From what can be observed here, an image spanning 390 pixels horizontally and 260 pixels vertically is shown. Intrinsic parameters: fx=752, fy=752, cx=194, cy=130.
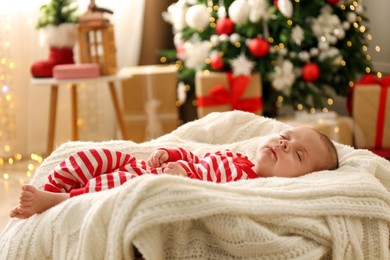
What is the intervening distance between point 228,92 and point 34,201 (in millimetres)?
2009

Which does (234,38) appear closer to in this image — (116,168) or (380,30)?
(380,30)

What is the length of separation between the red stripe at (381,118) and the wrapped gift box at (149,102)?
110 cm

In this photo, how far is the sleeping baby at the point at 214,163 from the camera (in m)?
2.03

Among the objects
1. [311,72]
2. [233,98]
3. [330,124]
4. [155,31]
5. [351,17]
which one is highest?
[351,17]

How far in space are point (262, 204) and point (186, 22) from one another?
237cm

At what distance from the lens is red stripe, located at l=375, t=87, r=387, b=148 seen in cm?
366

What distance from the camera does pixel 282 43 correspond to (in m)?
3.78

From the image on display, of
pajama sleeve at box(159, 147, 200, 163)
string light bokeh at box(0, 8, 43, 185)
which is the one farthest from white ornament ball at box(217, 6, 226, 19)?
pajama sleeve at box(159, 147, 200, 163)

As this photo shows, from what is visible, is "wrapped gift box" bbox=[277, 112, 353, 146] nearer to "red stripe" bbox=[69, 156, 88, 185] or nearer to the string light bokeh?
the string light bokeh

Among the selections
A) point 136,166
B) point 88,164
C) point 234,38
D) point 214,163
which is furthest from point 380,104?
point 88,164

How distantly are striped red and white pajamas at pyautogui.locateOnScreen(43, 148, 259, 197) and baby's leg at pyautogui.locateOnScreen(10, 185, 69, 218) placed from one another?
0.30 ft

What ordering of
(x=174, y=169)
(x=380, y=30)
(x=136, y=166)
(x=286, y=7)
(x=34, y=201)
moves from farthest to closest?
(x=380, y=30)
(x=286, y=7)
(x=136, y=166)
(x=174, y=169)
(x=34, y=201)

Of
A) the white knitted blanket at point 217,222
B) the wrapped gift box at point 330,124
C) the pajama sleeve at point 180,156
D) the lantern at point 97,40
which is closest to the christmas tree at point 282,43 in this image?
the wrapped gift box at point 330,124

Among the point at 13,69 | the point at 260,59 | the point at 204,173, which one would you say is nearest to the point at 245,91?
the point at 260,59
